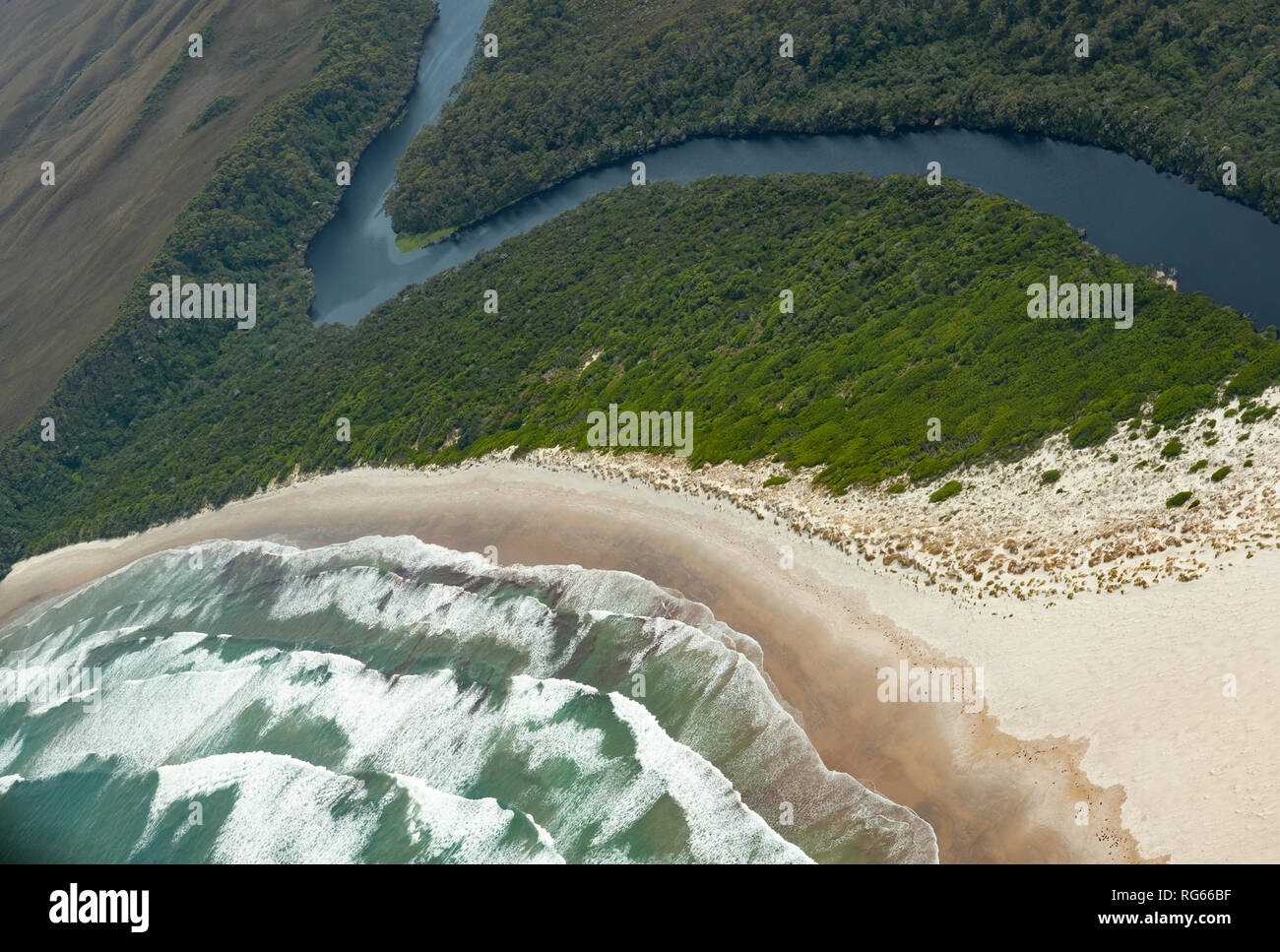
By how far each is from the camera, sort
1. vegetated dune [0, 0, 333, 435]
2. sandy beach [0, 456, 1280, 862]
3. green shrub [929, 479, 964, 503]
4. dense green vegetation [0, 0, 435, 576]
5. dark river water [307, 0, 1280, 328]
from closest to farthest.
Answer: sandy beach [0, 456, 1280, 862] → green shrub [929, 479, 964, 503] → dark river water [307, 0, 1280, 328] → dense green vegetation [0, 0, 435, 576] → vegetated dune [0, 0, 333, 435]

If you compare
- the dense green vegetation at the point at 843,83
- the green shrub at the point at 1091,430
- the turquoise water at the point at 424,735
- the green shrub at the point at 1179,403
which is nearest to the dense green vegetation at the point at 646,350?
the green shrub at the point at 1091,430

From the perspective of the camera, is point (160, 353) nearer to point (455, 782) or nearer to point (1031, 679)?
point (455, 782)

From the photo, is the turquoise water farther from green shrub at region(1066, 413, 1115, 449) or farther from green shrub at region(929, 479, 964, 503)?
green shrub at region(1066, 413, 1115, 449)

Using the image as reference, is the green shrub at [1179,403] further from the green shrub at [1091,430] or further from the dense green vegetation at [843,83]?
the dense green vegetation at [843,83]

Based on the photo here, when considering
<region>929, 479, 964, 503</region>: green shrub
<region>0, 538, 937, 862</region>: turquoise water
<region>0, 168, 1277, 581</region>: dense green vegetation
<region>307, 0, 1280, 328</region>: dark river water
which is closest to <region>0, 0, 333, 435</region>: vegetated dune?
<region>0, 168, 1277, 581</region>: dense green vegetation
